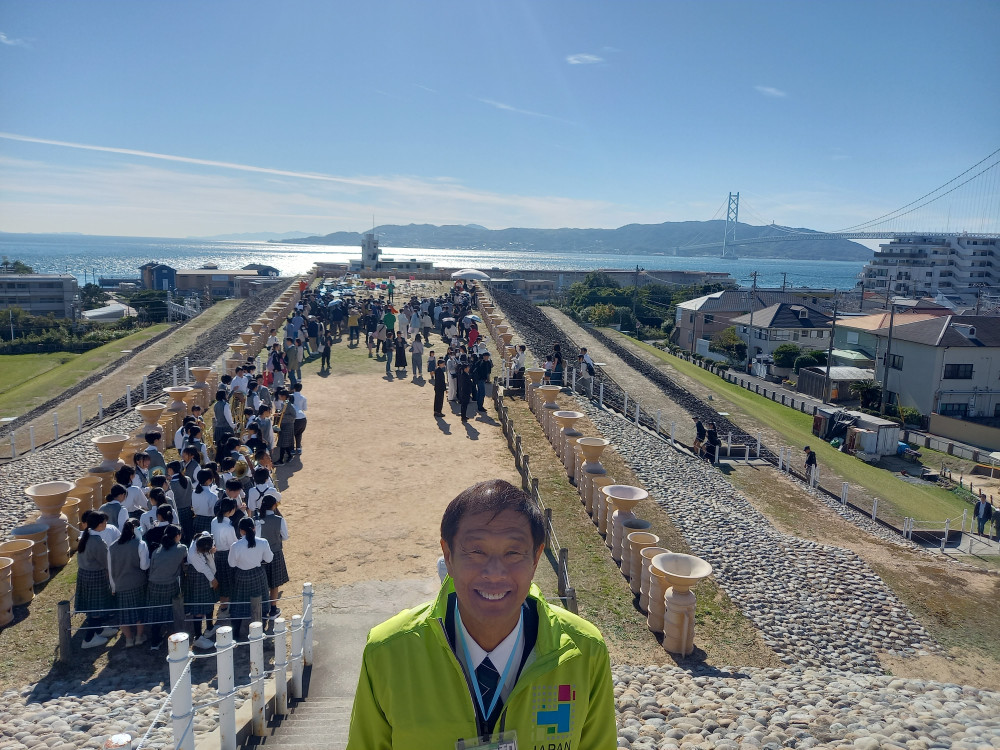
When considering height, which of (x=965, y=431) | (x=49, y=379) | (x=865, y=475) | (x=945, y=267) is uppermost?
(x=945, y=267)

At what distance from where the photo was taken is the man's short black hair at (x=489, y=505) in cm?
239

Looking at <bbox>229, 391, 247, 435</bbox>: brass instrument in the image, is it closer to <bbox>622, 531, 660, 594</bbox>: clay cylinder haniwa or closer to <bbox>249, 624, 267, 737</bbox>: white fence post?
<bbox>622, 531, 660, 594</bbox>: clay cylinder haniwa

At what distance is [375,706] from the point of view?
7.96 ft

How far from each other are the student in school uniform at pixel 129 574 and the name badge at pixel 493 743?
611 cm

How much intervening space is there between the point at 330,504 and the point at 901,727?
8.52 meters

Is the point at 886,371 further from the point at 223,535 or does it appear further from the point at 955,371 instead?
the point at 223,535

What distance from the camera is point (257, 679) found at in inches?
212

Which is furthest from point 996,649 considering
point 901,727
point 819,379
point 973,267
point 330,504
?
point 973,267

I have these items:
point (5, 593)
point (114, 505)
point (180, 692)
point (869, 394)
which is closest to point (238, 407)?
point (114, 505)

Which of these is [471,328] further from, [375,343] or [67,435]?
[67,435]

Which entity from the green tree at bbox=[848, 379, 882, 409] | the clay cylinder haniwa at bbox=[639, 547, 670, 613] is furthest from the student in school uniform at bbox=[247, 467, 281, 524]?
the green tree at bbox=[848, 379, 882, 409]

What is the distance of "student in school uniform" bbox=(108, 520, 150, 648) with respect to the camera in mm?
7207

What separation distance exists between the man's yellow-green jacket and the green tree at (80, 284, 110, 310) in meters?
85.8

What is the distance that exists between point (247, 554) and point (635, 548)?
5194mm
